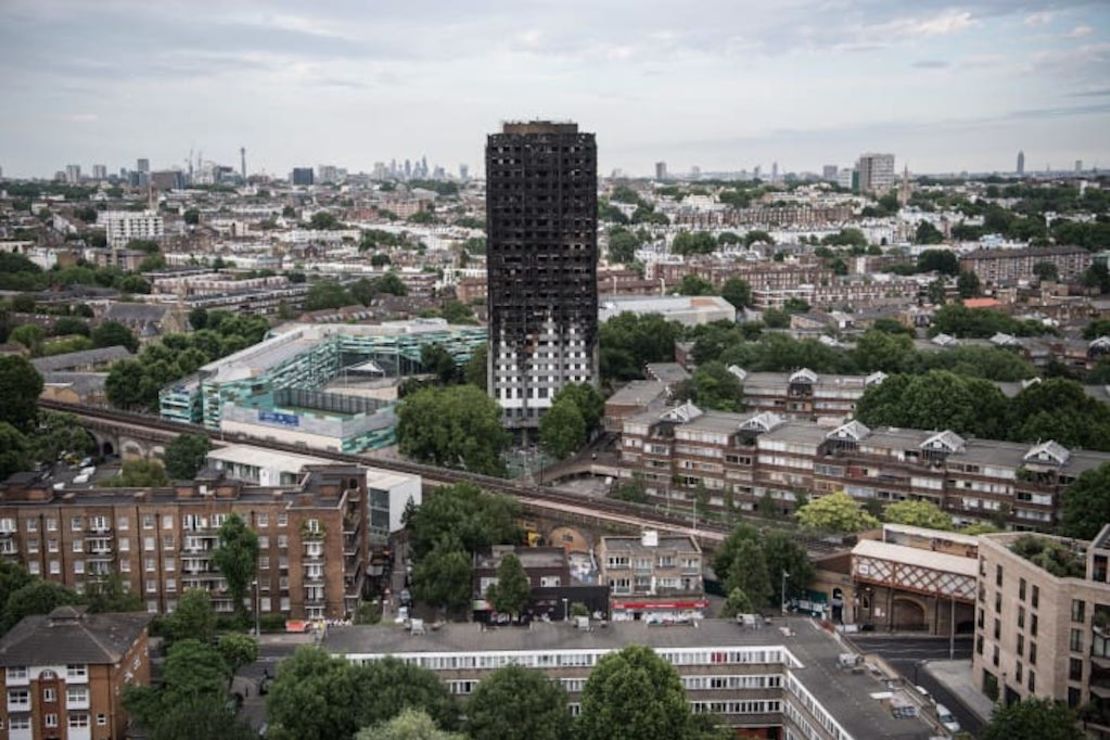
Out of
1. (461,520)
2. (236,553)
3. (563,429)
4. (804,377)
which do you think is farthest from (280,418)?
(804,377)

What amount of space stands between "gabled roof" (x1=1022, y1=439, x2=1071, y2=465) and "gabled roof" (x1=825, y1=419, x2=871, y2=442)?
664 cm

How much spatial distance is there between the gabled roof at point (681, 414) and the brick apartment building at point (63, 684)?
94.3 ft

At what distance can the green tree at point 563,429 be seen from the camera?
5675 centimetres

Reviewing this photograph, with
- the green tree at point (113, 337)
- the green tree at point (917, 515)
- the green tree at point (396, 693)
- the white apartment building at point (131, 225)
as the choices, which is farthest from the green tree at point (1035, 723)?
the white apartment building at point (131, 225)

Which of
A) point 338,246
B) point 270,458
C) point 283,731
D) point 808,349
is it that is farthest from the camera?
point 338,246

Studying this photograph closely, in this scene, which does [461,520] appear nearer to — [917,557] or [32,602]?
[32,602]

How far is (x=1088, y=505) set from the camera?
39312 mm

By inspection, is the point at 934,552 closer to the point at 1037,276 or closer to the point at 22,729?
the point at 22,729

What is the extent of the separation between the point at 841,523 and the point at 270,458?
22.1 m

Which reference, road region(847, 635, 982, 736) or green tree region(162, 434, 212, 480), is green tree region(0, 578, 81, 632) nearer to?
green tree region(162, 434, 212, 480)

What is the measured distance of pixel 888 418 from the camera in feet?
175

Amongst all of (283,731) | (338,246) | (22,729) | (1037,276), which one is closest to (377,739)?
(283,731)

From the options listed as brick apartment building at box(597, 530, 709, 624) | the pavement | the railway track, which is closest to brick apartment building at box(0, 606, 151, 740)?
brick apartment building at box(597, 530, 709, 624)

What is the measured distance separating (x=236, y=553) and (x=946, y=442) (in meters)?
26.7
